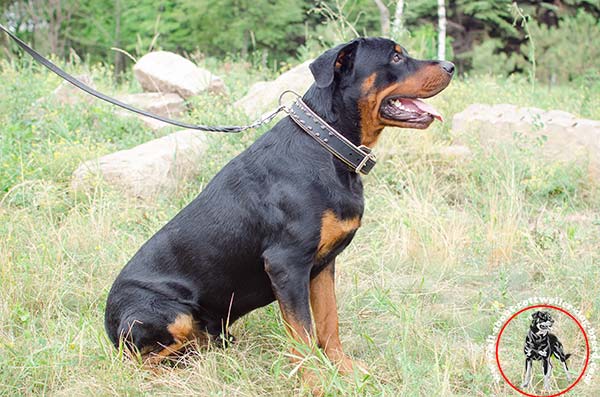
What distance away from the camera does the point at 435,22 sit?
65.4ft

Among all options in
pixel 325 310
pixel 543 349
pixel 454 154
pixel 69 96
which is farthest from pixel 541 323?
pixel 69 96

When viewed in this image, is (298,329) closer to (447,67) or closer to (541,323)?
(541,323)

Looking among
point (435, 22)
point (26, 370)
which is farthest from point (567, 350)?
point (435, 22)

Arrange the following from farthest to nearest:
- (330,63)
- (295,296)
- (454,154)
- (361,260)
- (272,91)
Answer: (272,91) < (454,154) < (361,260) < (330,63) < (295,296)

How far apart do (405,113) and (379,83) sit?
0.20m

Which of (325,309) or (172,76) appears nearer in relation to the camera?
(325,309)

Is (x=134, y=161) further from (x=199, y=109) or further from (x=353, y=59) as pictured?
(x=353, y=59)

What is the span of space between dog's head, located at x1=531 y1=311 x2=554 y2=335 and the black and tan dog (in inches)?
37.1

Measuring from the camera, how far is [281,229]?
10.8ft

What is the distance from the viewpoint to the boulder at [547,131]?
21.4 ft

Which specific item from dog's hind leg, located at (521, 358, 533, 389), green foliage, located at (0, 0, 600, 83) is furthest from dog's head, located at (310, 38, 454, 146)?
green foliage, located at (0, 0, 600, 83)

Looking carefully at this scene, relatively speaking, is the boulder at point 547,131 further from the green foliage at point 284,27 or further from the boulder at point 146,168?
the green foliage at point 284,27

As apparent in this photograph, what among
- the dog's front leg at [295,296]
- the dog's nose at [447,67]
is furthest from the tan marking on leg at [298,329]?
the dog's nose at [447,67]

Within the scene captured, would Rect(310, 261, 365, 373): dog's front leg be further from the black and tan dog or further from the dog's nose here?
the dog's nose
